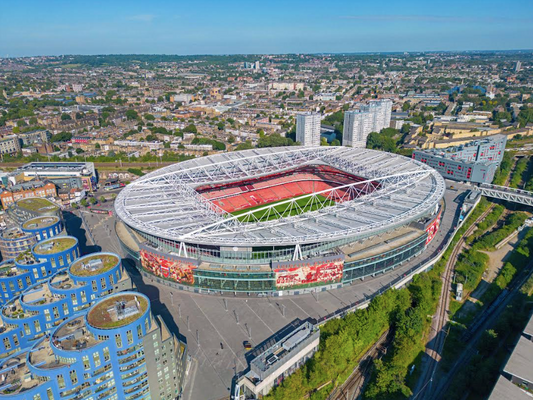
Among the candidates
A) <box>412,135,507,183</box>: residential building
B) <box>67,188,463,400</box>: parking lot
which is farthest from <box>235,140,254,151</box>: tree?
<box>67,188,463,400</box>: parking lot

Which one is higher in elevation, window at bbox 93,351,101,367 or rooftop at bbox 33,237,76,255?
rooftop at bbox 33,237,76,255

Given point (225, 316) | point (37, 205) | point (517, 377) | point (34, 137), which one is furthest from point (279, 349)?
point (34, 137)

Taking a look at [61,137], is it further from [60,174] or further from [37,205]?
[37,205]

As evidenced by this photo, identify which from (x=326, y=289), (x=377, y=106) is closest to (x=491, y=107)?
(x=377, y=106)

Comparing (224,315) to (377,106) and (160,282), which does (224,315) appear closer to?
(160,282)

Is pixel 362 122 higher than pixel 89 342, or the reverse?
pixel 362 122

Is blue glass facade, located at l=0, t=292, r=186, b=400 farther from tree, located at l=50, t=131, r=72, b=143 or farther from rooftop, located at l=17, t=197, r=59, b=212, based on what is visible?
tree, located at l=50, t=131, r=72, b=143
